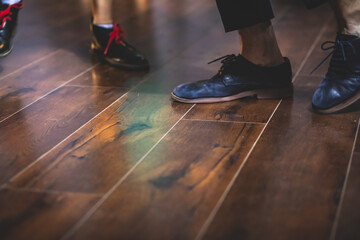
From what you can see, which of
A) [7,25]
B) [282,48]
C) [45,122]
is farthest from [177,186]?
[282,48]

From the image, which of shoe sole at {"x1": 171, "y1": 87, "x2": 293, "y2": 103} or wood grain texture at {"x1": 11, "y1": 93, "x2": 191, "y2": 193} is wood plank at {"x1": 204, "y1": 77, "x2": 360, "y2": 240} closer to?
shoe sole at {"x1": 171, "y1": 87, "x2": 293, "y2": 103}

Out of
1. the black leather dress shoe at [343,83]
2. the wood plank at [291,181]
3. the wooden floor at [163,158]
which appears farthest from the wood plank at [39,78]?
the black leather dress shoe at [343,83]

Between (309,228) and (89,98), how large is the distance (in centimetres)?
87

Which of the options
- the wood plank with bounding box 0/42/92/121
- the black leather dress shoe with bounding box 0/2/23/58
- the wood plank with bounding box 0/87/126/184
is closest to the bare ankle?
the wood plank with bounding box 0/87/126/184

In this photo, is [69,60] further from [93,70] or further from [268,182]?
[268,182]

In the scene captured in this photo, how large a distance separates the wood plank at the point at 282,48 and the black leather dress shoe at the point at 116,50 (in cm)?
31

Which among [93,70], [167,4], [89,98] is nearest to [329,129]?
[89,98]

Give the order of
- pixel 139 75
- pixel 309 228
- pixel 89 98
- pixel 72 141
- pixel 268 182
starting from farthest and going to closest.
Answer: pixel 139 75 < pixel 89 98 < pixel 72 141 < pixel 268 182 < pixel 309 228

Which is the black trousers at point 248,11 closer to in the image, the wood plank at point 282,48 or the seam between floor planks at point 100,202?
the wood plank at point 282,48

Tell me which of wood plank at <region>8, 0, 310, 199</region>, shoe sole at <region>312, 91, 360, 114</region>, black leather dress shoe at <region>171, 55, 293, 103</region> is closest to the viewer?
wood plank at <region>8, 0, 310, 199</region>

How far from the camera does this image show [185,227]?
82 cm

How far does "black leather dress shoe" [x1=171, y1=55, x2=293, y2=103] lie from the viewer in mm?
1428

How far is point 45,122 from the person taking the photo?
1303 millimetres

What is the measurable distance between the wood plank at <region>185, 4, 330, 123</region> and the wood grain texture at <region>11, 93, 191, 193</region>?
0.30 ft
